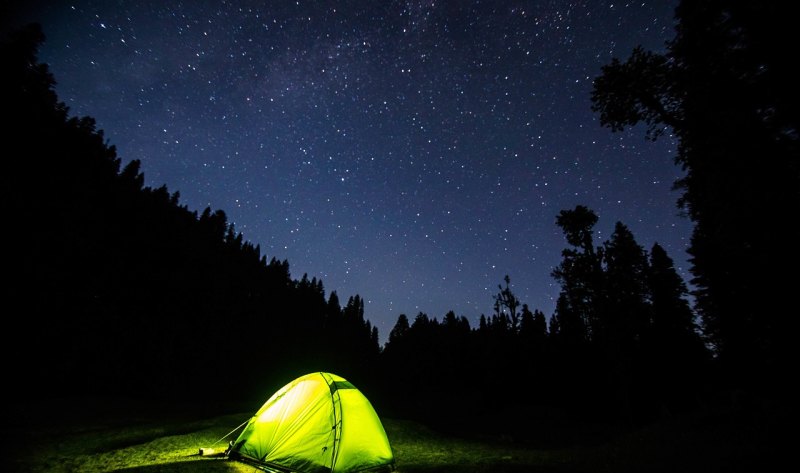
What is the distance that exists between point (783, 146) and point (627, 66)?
15.2 ft

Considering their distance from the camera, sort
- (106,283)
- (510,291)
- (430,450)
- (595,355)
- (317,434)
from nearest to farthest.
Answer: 1. (317,434)
2. (430,450)
3. (106,283)
4. (595,355)
5. (510,291)

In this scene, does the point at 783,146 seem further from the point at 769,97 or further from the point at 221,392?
the point at 221,392

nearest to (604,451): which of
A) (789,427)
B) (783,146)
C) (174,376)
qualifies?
(789,427)

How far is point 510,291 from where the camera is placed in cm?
4812

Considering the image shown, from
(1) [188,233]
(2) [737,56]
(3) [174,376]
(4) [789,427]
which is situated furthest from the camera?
(1) [188,233]

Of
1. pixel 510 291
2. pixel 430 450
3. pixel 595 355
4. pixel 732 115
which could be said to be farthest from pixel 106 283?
pixel 595 355

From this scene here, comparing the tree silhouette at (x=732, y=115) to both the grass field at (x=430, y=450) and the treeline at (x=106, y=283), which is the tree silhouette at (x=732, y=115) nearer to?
the grass field at (x=430, y=450)

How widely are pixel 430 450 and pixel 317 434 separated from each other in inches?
240

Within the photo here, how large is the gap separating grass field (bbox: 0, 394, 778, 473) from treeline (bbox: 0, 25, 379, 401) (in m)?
19.5

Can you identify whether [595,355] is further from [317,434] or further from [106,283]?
[106,283]

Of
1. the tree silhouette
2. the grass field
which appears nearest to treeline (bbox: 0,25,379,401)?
the grass field

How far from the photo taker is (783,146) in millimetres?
8961

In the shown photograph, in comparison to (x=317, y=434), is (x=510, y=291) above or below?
above

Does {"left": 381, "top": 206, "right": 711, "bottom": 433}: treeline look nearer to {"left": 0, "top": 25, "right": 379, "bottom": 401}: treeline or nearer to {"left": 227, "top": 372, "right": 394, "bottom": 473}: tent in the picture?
{"left": 227, "top": 372, "right": 394, "bottom": 473}: tent
